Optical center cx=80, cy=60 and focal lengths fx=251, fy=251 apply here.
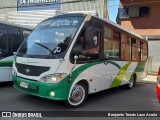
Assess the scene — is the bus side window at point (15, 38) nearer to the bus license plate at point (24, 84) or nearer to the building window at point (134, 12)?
the bus license plate at point (24, 84)

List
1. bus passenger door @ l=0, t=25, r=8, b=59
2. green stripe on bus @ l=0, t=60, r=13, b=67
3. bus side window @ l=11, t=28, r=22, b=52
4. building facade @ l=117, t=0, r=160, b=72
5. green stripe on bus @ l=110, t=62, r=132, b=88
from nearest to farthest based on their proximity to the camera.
Answer: green stripe on bus @ l=110, t=62, r=132, b=88 → green stripe on bus @ l=0, t=60, r=13, b=67 → bus passenger door @ l=0, t=25, r=8, b=59 → bus side window @ l=11, t=28, r=22, b=52 → building facade @ l=117, t=0, r=160, b=72

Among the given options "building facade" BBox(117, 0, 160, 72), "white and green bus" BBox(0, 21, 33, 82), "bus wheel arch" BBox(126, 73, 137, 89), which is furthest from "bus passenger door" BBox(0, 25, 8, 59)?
"building facade" BBox(117, 0, 160, 72)

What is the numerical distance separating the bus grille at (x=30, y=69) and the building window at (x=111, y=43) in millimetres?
2358

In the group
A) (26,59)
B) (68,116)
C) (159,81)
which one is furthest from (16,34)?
(159,81)

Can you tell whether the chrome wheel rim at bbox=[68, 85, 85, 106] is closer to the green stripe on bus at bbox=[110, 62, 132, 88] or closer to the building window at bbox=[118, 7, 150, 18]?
the green stripe on bus at bbox=[110, 62, 132, 88]

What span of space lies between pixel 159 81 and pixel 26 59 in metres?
3.45

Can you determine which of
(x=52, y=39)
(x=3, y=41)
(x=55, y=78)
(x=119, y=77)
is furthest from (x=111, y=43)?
(x=3, y=41)

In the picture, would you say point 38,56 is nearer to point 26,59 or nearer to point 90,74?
point 26,59

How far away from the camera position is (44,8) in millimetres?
26000

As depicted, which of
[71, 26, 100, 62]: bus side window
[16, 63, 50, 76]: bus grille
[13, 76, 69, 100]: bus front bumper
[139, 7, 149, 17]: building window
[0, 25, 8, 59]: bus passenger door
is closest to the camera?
[13, 76, 69, 100]: bus front bumper

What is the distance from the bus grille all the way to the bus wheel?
965 millimetres

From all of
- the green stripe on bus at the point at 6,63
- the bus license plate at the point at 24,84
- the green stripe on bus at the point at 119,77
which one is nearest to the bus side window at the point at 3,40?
the green stripe on bus at the point at 6,63

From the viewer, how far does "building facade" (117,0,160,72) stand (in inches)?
786

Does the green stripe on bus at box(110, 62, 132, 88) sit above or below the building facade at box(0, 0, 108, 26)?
below
